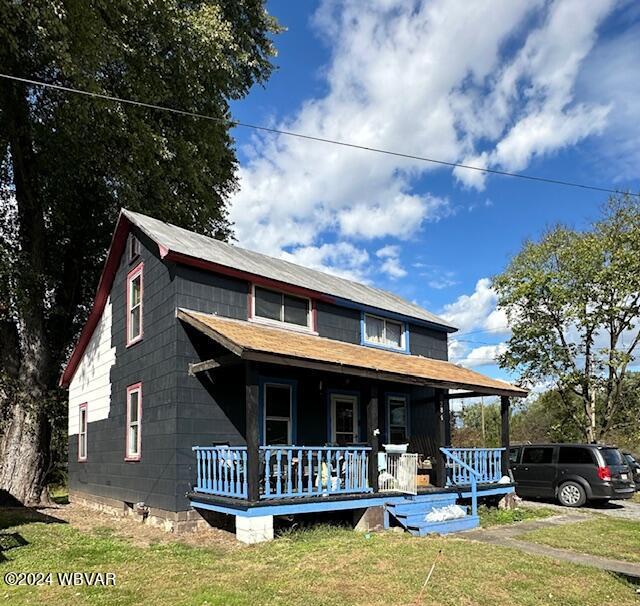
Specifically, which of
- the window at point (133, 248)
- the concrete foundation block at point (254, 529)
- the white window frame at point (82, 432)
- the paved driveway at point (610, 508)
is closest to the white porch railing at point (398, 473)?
the concrete foundation block at point (254, 529)

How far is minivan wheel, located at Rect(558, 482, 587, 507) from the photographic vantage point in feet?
48.2

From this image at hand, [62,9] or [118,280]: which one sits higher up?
[62,9]

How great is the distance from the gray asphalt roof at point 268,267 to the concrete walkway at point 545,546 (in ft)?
20.6

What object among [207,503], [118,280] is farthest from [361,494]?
[118,280]

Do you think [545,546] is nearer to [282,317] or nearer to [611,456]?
[611,456]

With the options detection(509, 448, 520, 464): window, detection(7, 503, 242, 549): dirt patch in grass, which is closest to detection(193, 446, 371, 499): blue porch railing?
detection(7, 503, 242, 549): dirt patch in grass

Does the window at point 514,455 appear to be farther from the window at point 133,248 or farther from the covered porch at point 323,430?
the window at point 133,248

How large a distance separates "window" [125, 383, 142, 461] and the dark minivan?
10521 mm

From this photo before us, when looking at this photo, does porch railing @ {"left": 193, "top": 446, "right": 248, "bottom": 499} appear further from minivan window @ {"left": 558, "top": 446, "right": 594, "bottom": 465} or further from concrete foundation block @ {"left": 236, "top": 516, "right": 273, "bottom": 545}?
minivan window @ {"left": 558, "top": 446, "right": 594, "bottom": 465}

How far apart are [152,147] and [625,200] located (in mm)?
18942

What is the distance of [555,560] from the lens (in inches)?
323

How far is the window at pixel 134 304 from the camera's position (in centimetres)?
1305

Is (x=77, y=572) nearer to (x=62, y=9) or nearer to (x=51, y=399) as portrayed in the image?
(x=51, y=399)

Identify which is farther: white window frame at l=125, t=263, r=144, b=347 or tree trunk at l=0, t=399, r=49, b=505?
tree trunk at l=0, t=399, r=49, b=505
